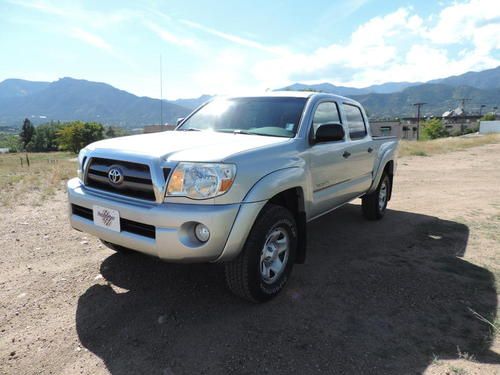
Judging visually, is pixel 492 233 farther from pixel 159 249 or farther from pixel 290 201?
pixel 159 249

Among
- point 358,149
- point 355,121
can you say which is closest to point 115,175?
point 358,149

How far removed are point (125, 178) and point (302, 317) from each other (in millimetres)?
1761

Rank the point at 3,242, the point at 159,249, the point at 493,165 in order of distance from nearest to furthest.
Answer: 1. the point at 159,249
2. the point at 3,242
3. the point at 493,165

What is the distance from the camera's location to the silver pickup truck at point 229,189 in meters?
2.54

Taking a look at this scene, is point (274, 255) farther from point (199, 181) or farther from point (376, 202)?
point (376, 202)

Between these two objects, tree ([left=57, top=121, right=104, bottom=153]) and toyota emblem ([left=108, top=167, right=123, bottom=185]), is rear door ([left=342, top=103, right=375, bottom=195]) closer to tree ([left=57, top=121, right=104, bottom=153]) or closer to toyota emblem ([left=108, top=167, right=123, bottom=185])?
toyota emblem ([left=108, top=167, right=123, bottom=185])

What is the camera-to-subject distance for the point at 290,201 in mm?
3350

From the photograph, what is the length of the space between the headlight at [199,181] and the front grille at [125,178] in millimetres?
206

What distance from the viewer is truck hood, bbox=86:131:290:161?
2.64 m

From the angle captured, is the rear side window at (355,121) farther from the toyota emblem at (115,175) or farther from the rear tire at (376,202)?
the toyota emblem at (115,175)

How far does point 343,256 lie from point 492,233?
2544 mm

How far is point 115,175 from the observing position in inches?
110

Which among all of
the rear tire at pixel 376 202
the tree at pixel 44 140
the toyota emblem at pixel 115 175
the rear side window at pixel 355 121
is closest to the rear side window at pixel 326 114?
the rear side window at pixel 355 121

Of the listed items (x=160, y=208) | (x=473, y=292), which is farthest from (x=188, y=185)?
(x=473, y=292)
